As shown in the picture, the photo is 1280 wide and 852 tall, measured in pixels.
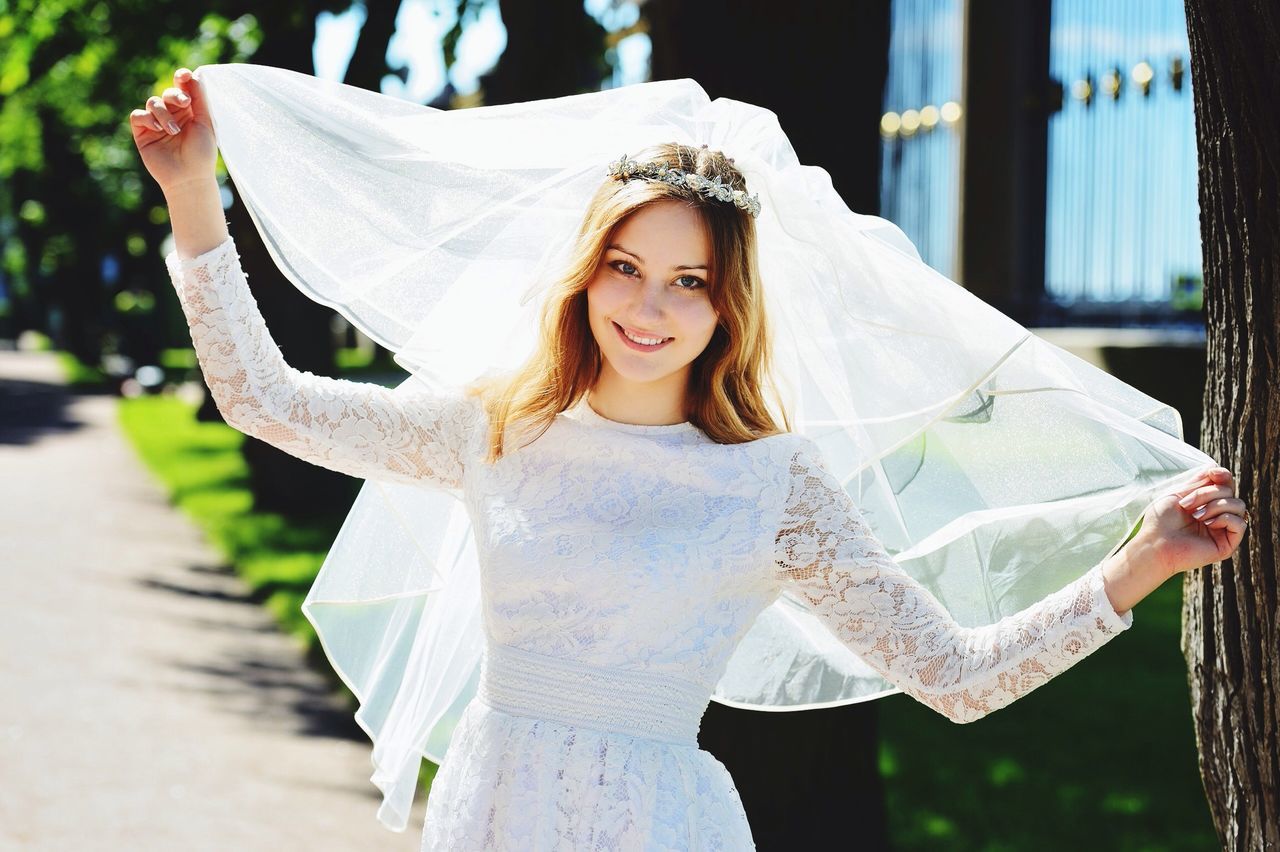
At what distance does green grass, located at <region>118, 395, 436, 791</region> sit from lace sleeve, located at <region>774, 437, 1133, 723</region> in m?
3.42

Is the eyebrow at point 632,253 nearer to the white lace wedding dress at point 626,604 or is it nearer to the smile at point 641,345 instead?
the smile at point 641,345

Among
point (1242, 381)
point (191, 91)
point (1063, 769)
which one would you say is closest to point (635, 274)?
point (191, 91)

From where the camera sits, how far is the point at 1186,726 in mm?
6039

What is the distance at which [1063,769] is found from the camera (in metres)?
5.57

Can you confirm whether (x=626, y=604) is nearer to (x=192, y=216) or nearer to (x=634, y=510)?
(x=634, y=510)

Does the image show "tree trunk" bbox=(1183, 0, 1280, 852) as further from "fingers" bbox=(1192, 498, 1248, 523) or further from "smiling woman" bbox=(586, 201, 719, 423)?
"smiling woman" bbox=(586, 201, 719, 423)

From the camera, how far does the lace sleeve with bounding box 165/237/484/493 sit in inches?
99.0

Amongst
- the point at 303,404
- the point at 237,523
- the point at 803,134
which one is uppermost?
the point at 803,134

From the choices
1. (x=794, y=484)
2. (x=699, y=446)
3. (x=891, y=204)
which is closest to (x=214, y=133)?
(x=699, y=446)

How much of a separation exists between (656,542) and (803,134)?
2.30 m

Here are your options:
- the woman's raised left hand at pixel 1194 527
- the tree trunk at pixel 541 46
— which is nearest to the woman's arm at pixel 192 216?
the woman's raised left hand at pixel 1194 527

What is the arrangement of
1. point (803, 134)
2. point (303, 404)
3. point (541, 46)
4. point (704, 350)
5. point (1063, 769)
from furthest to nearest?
1. point (541, 46)
2. point (1063, 769)
3. point (803, 134)
4. point (704, 350)
5. point (303, 404)

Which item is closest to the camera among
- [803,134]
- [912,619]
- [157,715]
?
[912,619]

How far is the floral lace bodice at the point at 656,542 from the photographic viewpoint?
7.98ft
